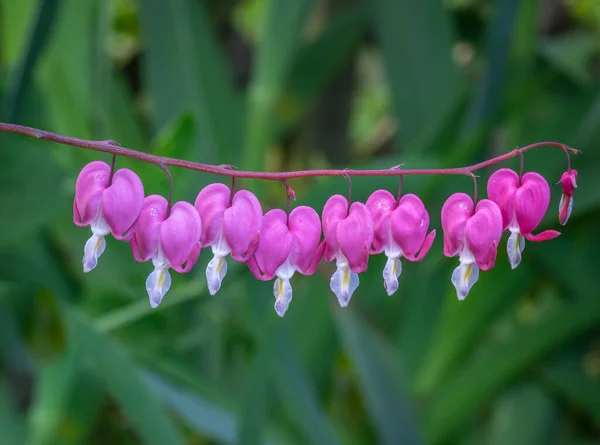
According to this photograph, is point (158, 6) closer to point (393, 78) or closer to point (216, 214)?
point (393, 78)

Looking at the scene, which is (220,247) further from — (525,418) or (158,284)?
(525,418)

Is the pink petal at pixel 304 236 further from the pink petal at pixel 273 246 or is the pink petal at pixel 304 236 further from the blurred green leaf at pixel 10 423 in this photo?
the blurred green leaf at pixel 10 423

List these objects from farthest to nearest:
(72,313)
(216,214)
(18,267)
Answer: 1. (18,267)
2. (72,313)
3. (216,214)

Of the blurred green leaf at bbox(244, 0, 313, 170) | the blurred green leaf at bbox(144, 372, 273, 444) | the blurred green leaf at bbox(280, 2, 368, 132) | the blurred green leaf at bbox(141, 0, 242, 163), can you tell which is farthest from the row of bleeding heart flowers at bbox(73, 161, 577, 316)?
the blurred green leaf at bbox(280, 2, 368, 132)

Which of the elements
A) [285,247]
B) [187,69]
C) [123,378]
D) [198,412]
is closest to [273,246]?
[285,247]

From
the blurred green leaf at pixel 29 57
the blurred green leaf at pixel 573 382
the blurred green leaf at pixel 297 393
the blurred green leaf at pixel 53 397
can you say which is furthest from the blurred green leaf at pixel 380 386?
the blurred green leaf at pixel 29 57

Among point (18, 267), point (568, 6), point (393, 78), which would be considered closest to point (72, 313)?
point (18, 267)

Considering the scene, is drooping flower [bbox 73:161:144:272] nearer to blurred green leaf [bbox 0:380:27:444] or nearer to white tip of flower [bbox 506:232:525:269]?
white tip of flower [bbox 506:232:525:269]
